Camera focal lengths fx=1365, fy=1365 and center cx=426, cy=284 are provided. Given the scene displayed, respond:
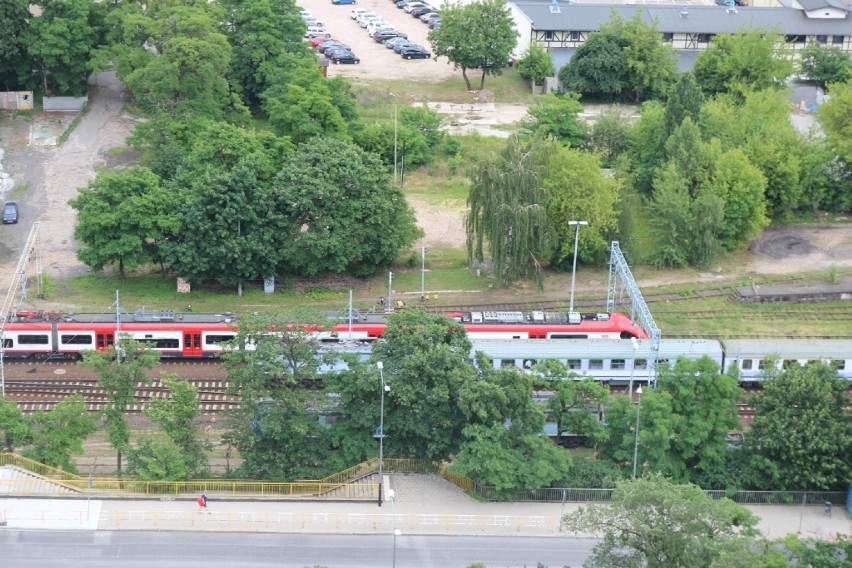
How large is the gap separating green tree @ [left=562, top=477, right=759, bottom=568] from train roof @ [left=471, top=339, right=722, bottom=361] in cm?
1847

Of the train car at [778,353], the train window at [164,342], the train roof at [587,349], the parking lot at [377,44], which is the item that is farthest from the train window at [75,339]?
the parking lot at [377,44]

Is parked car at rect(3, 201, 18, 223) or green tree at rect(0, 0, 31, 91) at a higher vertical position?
green tree at rect(0, 0, 31, 91)

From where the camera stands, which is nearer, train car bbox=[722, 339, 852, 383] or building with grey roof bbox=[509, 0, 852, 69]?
train car bbox=[722, 339, 852, 383]

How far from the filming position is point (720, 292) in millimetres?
78875

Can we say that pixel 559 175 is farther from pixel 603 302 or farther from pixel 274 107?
pixel 274 107

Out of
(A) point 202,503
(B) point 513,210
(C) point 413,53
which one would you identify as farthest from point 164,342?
(C) point 413,53

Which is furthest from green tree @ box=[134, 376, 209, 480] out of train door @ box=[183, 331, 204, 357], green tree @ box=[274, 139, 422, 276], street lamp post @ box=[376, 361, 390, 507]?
green tree @ box=[274, 139, 422, 276]

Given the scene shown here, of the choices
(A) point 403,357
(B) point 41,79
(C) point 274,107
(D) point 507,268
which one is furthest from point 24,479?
(B) point 41,79

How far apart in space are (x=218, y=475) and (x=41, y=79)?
179 ft

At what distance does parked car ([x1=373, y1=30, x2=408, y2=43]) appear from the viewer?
123625mm

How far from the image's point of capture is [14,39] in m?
98.8

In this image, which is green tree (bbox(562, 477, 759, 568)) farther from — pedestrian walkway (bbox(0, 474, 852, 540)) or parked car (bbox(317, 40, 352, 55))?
parked car (bbox(317, 40, 352, 55))

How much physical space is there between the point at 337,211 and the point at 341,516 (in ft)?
83.4

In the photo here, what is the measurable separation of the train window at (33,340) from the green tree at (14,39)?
121 feet
